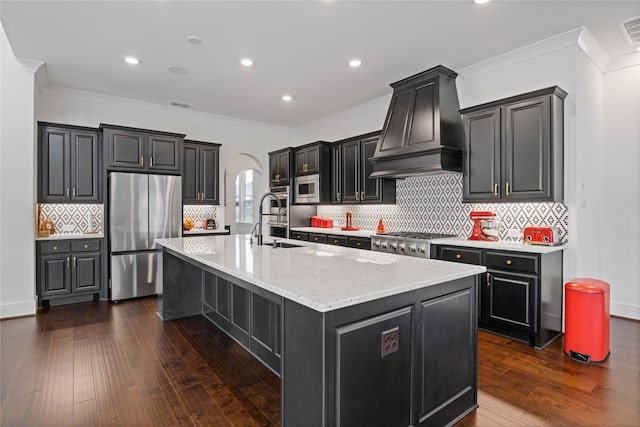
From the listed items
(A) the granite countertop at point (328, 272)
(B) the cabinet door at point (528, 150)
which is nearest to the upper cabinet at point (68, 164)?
(A) the granite countertop at point (328, 272)

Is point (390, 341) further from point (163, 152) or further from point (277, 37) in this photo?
point (163, 152)

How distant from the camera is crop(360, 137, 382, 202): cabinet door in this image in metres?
5.31

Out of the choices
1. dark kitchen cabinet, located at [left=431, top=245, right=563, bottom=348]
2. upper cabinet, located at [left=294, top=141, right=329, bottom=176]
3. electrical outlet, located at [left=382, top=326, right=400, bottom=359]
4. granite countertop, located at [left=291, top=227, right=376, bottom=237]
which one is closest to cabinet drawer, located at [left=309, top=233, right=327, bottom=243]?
granite countertop, located at [left=291, top=227, right=376, bottom=237]

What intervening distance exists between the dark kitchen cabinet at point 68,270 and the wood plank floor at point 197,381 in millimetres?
866

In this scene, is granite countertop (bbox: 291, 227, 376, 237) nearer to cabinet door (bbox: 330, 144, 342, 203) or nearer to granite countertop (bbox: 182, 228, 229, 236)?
cabinet door (bbox: 330, 144, 342, 203)

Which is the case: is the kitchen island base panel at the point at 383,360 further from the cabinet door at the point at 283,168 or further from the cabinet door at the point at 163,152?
the cabinet door at the point at 283,168

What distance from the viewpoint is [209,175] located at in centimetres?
617

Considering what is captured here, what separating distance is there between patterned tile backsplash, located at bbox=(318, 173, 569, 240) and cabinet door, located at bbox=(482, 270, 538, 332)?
0.76 m

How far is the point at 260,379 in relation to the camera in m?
2.64

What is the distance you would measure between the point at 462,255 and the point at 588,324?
47.1 inches

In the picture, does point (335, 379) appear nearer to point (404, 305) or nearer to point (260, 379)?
point (404, 305)

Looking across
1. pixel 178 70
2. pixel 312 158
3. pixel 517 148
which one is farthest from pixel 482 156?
pixel 178 70

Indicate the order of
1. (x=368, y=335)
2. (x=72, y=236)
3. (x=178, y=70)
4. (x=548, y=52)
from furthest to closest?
(x=72, y=236) < (x=178, y=70) < (x=548, y=52) < (x=368, y=335)

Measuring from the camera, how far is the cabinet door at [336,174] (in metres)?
5.96
